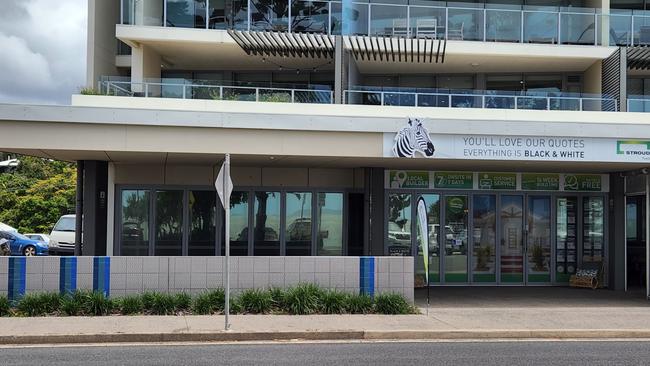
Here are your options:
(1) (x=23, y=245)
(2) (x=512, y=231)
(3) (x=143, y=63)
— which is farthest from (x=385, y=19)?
(1) (x=23, y=245)

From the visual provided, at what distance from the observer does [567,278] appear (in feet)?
63.4

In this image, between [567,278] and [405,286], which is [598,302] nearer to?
[567,278]

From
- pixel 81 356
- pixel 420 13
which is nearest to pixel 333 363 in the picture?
pixel 81 356

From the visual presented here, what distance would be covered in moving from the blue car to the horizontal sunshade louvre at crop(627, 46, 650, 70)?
2423cm

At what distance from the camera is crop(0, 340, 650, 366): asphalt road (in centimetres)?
903

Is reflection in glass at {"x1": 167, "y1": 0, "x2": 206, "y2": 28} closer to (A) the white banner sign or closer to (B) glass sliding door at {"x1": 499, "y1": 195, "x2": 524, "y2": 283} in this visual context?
(A) the white banner sign

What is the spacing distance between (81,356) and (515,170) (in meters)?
13.1

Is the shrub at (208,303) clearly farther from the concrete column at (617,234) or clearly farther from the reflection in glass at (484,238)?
the concrete column at (617,234)

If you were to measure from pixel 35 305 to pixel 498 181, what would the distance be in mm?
12370

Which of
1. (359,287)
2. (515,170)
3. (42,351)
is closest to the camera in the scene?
(42,351)

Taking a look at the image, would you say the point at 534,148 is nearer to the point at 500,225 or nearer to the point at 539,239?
the point at 500,225

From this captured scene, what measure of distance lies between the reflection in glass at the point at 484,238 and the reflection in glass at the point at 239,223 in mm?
6406

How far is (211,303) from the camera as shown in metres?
12.7

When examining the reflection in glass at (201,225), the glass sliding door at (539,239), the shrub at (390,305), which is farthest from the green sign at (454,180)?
the shrub at (390,305)
